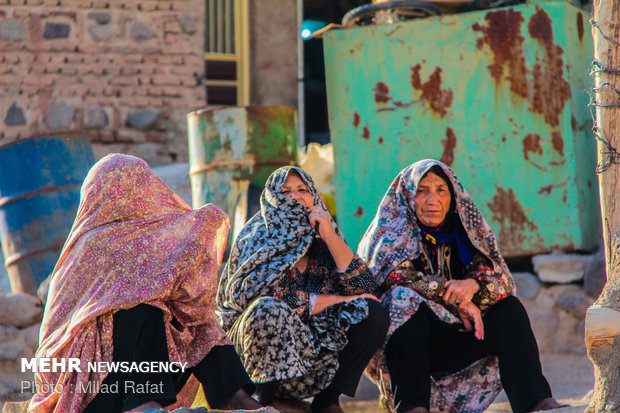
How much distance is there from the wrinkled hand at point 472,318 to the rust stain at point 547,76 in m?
1.63

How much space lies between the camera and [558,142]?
4523mm

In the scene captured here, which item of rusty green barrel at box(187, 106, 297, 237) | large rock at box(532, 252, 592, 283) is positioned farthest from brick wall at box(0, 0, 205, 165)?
large rock at box(532, 252, 592, 283)

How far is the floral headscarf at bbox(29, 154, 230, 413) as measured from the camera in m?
2.87

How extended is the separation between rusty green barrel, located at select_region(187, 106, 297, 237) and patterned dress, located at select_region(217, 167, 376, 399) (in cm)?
130

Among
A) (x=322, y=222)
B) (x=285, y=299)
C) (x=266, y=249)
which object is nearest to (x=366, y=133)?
(x=322, y=222)

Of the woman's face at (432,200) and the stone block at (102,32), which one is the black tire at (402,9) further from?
the stone block at (102,32)

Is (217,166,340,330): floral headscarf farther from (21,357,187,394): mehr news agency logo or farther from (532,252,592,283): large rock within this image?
(532,252,592,283): large rock

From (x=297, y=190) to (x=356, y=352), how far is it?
680 millimetres

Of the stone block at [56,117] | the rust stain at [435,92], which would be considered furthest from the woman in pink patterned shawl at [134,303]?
the stone block at [56,117]

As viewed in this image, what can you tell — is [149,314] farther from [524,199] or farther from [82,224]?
[524,199]

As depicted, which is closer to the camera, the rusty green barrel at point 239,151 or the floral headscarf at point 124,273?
the floral headscarf at point 124,273

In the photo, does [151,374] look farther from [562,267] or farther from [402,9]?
[402,9]

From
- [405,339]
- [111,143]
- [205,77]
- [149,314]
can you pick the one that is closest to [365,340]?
[405,339]

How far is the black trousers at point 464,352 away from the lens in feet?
10.2
